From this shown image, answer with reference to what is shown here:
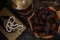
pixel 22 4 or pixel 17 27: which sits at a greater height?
pixel 22 4

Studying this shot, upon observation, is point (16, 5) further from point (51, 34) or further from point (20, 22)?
point (51, 34)

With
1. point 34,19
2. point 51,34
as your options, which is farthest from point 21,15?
point 51,34

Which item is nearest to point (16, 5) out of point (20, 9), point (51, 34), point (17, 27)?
point (20, 9)

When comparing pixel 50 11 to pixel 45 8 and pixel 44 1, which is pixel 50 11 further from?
pixel 44 1

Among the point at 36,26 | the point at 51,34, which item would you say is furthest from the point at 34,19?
the point at 51,34

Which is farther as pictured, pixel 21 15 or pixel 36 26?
pixel 21 15

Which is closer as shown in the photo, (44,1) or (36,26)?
(36,26)

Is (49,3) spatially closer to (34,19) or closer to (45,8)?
(45,8)
